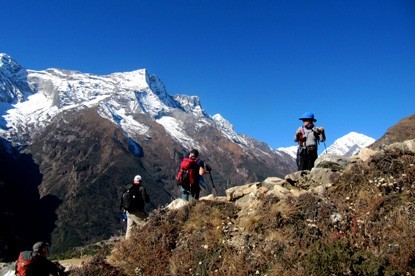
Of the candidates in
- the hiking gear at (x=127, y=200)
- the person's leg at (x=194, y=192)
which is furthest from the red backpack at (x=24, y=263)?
the person's leg at (x=194, y=192)

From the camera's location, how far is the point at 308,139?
1605 centimetres

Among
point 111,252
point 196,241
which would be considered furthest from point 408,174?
point 111,252

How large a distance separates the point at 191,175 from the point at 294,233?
569 cm

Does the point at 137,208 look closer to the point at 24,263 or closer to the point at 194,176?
the point at 194,176

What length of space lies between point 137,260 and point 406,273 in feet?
22.0

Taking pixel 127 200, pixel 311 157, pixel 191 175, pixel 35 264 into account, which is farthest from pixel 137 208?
pixel 311 157

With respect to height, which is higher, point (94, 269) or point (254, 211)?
point (254, 211)

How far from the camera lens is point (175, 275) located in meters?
10.1

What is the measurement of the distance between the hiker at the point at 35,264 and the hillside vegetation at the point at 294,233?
4.37 ft

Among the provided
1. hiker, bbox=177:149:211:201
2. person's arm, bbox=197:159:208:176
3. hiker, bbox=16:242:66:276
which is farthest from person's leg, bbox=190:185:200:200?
hiker, bbox=16:242:66:276

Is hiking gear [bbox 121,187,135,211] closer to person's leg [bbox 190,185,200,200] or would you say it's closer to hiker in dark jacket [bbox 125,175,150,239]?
hiker in dark jacket [bbox 125,175,150,239]

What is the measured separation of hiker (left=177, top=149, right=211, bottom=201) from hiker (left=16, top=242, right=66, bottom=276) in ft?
18.6

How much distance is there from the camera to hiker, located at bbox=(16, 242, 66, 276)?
9719 millimetres

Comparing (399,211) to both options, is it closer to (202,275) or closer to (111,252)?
(202,275)
